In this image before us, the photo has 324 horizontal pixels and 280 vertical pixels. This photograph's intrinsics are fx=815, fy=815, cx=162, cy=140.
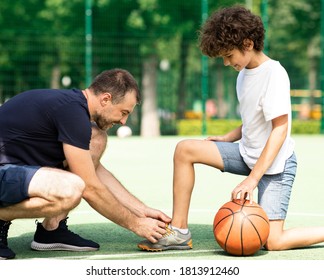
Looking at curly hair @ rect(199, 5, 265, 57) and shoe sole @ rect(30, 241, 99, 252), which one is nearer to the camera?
curly hair @ rect(199, 5, 265, 57)

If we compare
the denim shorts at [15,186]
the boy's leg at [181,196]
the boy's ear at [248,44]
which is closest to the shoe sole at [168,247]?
the boy's leg at [181,196]

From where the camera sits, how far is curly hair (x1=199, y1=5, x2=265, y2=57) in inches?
237

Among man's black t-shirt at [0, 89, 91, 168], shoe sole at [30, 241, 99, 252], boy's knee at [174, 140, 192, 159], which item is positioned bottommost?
shoe sole at [30, 241, 99, 252]

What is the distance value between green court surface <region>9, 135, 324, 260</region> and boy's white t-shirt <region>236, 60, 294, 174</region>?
0.74 meters

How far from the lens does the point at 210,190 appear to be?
10.3m

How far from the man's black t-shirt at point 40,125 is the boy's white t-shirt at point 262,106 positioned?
1318 mm

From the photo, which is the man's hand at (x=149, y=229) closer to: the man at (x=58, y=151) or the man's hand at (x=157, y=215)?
the man at (x=58, y=151)

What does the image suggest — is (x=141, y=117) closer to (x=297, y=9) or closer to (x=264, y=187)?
(x=297, y=9)

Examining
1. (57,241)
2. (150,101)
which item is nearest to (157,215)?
(57,241)

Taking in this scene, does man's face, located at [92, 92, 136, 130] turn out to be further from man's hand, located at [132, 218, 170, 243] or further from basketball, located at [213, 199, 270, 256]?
basketball, located at [213, 199, 270, 256]

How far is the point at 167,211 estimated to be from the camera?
325 inches

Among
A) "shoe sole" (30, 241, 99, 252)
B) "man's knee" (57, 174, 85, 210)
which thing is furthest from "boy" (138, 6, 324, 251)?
"man's knee" (57, 174, 85, 210)

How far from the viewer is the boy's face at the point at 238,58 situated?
19.9 ft
